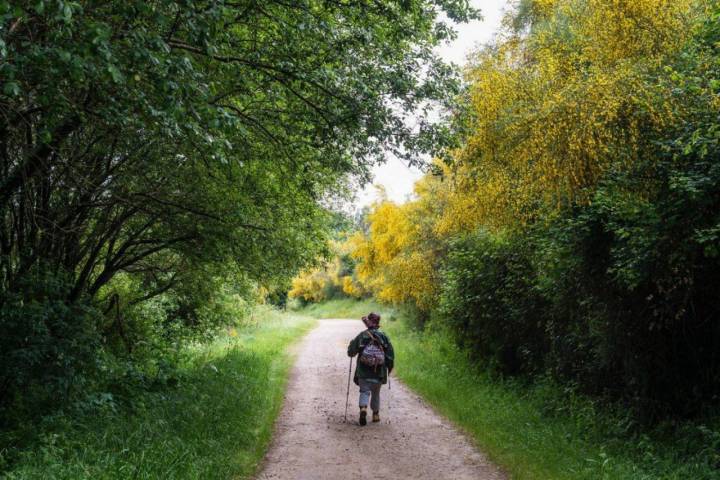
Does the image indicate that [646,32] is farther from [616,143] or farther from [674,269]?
[674,269]

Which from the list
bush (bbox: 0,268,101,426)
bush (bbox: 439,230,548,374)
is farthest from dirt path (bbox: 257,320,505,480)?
bush (bbox: 0,268,101,426)

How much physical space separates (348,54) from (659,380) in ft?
20.4

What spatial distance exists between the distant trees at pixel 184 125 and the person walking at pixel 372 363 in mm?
2224

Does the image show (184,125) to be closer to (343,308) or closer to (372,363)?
(372,363)

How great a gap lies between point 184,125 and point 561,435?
699 centimetres

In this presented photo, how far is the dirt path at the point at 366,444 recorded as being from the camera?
7.66 metres

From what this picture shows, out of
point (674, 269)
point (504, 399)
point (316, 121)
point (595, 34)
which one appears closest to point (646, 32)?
point (595, 34)

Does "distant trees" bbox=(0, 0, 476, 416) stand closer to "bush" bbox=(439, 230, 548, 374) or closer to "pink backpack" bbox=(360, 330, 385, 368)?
"pink backpack" bbox=(360, 330, 385, 368)

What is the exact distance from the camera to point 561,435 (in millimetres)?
8898

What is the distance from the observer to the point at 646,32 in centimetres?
806

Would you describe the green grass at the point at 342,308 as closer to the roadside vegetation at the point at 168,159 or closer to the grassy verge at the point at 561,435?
the grassy verge at the point at 561,435

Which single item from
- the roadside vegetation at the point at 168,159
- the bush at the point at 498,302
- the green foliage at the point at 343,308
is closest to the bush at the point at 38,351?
the roadside vegetation at the point at 168,159

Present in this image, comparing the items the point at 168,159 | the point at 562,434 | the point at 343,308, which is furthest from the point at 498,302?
the point at 343,308

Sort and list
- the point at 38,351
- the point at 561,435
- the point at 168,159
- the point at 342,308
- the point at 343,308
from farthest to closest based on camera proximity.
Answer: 1. the point at 342,308
2. the point at 343,308
3. the point at 168,159
4. the point at 561,435
5. the point at 38,351
